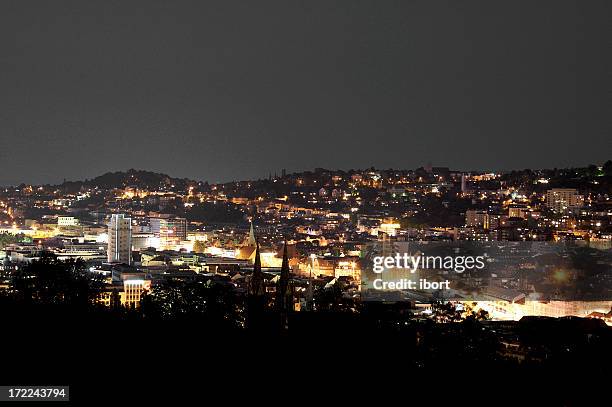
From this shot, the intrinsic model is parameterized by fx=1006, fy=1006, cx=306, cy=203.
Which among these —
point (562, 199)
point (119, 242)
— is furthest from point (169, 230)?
point (562, 199)

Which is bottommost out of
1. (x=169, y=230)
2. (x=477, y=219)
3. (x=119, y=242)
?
(x=119, y=242)

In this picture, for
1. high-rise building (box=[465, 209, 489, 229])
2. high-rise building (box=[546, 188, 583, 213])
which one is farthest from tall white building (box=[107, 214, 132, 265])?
high-rise building (box=[546, 188, 583, 213])

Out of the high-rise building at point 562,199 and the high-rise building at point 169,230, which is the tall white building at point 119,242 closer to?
the high-rise building at point 169,230

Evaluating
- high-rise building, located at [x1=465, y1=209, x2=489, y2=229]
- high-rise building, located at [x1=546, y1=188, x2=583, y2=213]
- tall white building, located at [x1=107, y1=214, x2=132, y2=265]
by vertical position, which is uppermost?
high-rise building, located at [x1=546, y1=188, x2=583, y2=213]

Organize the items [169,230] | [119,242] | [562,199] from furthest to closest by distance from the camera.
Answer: [169,230] < [562,199] < [119,242]

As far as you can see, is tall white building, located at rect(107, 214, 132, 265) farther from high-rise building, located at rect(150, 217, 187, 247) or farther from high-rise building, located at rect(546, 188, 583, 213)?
high-rise building, located at rect(546, 188, 583, 213)

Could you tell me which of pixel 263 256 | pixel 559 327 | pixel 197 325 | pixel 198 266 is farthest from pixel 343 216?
pixel 197 325

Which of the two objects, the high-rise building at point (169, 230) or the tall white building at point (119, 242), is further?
the high-rise building at point (169, 230)

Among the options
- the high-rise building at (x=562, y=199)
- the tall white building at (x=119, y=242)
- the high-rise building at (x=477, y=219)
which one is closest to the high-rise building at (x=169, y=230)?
the tall white building at (x=119, y=242)

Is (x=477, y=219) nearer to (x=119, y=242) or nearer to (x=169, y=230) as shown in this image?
(x=169, y=230)

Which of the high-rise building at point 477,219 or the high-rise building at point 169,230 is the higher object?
the high-rise building at point 477,219
